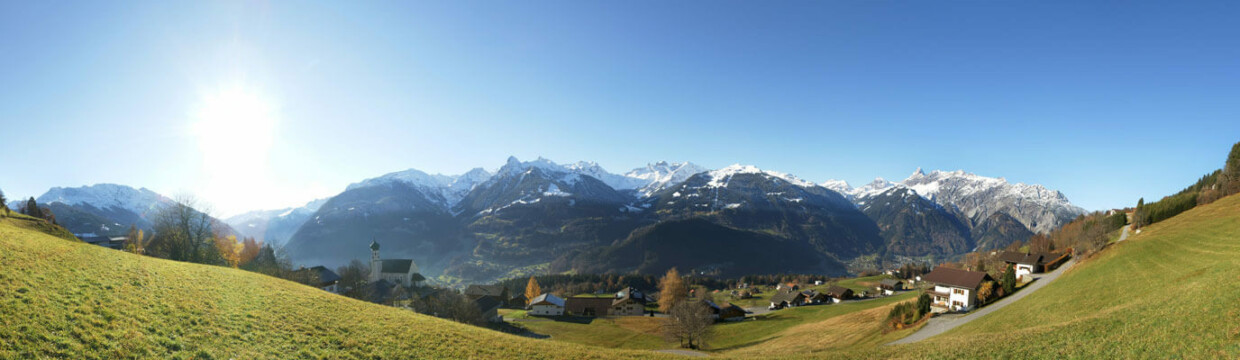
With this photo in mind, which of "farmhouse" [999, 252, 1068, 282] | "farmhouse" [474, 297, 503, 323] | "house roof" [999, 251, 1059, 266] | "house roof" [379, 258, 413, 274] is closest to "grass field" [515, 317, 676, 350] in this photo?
"farmhouse" [474, 297, 503, 323]

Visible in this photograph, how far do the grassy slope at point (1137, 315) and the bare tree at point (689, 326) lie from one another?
3236cm

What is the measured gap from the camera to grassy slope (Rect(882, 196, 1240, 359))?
67.4 feet

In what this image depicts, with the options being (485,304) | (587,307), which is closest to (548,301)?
(587,307)

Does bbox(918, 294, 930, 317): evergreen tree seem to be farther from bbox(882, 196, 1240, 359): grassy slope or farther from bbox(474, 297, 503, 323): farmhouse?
bbox(474, 297, 503, 323): farmhouse

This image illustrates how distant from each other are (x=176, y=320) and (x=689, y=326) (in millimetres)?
56810

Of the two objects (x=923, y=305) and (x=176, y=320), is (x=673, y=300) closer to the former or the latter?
(x=923, y=305)

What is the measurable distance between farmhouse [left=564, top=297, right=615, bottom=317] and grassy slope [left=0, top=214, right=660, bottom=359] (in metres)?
92.8

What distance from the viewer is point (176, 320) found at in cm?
1984

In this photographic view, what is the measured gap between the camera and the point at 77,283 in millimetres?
20812

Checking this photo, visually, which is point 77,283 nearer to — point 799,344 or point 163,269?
point 163,269

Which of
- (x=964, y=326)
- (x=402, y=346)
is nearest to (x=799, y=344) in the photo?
(x=964, y=326)

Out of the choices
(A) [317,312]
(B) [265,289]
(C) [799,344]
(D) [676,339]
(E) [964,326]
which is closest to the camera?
(A) [317,312]

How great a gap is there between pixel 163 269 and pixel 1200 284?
7311 centimetres

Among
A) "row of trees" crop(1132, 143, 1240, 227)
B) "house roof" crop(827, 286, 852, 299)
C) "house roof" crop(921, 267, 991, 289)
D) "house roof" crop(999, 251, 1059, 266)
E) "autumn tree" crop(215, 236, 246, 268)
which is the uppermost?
"row of trees" crop(1132, 143, 1240, 227)
